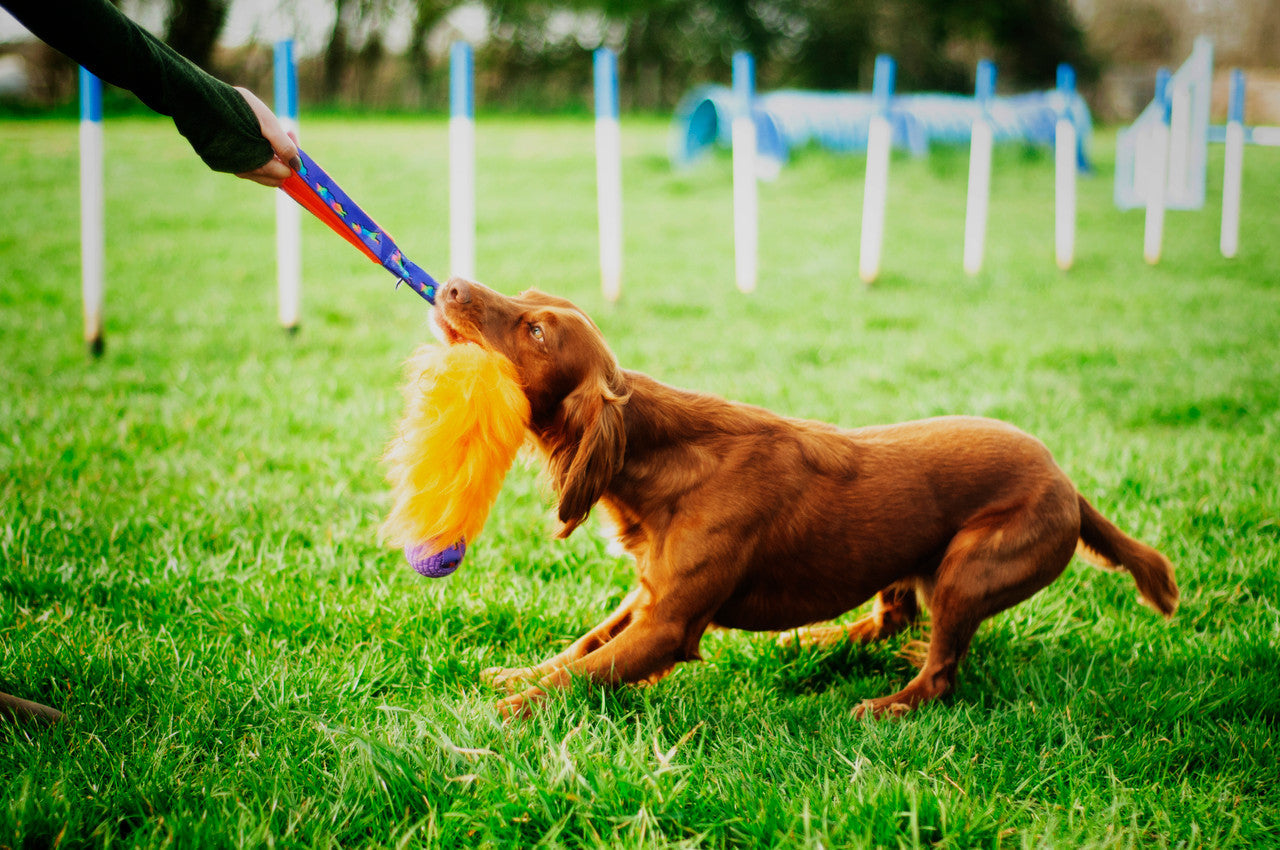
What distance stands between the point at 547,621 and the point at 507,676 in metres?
0.41

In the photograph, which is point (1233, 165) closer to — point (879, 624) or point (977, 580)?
point (879, 624)

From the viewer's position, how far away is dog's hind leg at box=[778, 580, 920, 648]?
10.0 feet

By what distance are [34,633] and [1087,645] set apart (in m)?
3.08

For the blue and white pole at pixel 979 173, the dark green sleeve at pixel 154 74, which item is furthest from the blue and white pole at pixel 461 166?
the blue and white pole at pixel 979 173

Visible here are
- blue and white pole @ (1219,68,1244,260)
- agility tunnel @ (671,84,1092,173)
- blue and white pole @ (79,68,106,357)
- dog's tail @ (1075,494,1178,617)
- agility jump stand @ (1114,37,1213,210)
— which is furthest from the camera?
agility tunnel @ (671,84,1092,173)

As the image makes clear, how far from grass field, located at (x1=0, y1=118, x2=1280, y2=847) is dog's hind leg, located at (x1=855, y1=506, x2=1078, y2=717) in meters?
0.13

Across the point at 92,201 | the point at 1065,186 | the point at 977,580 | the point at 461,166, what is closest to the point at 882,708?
the point at 977,580

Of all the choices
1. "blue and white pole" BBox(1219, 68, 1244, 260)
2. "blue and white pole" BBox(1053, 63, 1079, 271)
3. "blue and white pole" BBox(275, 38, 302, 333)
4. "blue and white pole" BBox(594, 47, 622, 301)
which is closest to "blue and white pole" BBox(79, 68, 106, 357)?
"blue and white pole" BBox(275, 38, 302, 333)

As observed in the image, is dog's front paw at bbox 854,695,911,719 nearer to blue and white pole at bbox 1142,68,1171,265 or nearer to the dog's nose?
the dog's nose

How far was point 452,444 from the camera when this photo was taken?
7.54ft

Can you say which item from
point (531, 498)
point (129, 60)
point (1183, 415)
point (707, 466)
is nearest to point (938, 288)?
point (1183, 415)

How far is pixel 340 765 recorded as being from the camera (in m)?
2.07

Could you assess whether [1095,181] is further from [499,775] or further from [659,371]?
[499,775]

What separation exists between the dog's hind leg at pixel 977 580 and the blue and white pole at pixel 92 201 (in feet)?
17.3
